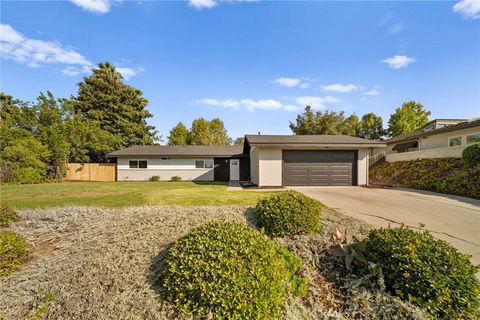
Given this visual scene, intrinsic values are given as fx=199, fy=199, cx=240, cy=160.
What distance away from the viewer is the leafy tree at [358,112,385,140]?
32969 millimetres

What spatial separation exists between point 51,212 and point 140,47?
824 cm

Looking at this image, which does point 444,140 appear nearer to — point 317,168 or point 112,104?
point 317,168

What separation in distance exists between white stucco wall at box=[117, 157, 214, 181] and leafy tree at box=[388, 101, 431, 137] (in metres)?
29.0

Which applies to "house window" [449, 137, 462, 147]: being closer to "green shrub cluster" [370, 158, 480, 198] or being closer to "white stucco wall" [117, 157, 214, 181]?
"green shrub cluster" [370, 158, 480, 198]

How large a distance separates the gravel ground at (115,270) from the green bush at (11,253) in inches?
4.2

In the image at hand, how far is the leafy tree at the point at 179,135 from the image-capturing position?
30.5 meters

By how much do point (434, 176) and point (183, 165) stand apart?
17.1 meters

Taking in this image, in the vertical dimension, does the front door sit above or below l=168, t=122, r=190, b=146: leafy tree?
below

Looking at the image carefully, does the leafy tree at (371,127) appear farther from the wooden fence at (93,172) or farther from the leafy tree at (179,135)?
the wooden fence at (93,172)

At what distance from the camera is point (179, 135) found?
1212 inches

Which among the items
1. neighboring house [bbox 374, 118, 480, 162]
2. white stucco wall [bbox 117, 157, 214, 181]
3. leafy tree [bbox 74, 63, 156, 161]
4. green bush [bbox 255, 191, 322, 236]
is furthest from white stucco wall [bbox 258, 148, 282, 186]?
leafy tree [bbox 74, 63, 156, 161]

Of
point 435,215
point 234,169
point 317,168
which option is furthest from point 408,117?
point 435,215

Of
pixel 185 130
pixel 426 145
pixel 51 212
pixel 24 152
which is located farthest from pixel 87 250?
pixel 185 130

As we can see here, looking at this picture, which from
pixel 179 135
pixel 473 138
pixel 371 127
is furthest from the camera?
pixel 371 127
